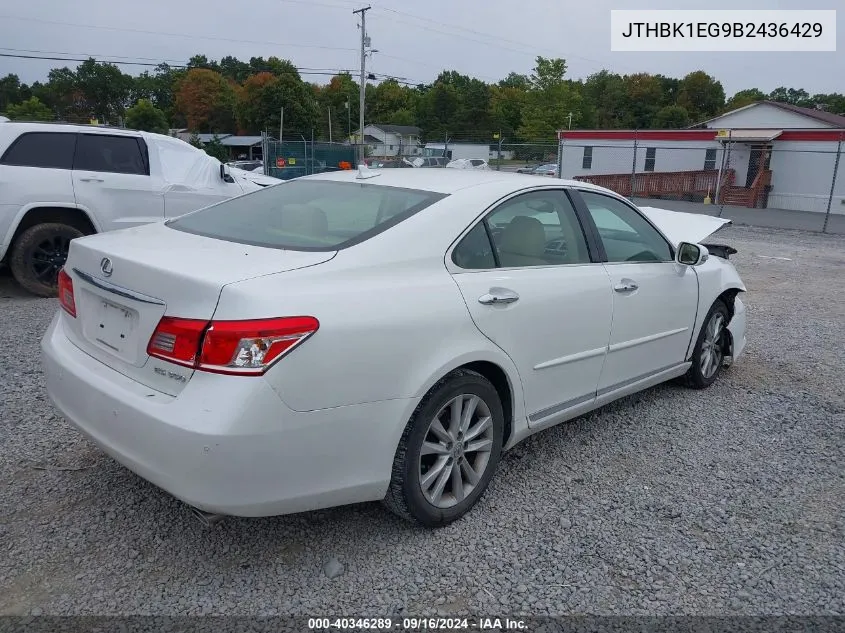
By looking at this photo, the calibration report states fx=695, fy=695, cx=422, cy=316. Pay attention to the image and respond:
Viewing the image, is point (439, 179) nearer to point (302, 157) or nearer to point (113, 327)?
point (113, 327)

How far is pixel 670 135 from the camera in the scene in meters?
31.0

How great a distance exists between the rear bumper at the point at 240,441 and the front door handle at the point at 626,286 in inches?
65.4

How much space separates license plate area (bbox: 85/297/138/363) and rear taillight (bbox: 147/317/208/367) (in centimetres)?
15

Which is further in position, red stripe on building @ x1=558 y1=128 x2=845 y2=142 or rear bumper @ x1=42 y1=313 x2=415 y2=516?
red stripe on building @ x1=558 y1=128 x2=845 y2=142

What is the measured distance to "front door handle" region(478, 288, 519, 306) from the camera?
3058 millimetres

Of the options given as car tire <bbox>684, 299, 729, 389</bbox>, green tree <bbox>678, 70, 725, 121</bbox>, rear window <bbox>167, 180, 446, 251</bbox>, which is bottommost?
car tire <bbox>684, 299, 729, 389</bbox>

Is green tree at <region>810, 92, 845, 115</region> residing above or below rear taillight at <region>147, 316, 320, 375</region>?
above

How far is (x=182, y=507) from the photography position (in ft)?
10.3

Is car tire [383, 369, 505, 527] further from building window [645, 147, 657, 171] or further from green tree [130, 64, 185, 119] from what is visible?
green tree [130, 64, 185, 119]

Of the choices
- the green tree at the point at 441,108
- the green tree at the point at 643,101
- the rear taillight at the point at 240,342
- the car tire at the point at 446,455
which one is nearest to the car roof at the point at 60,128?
the rear taillight at the point at 240,342

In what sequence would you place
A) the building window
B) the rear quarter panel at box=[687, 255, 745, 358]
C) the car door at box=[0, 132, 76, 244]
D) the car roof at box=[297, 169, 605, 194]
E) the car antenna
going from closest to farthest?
the car roof at box=[297, 169, 605, 194]
the car antenna
the rear quarter panel at box=[687, 255, 745, 358]
the car door at box=[0, 132, 76, 244]
the building window

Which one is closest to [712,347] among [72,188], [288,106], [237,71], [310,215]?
[310,215]

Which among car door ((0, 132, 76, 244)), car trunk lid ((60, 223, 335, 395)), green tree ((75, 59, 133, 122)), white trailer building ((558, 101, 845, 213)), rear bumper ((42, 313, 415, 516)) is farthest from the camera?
green tree ((75, 59, 133, 122))

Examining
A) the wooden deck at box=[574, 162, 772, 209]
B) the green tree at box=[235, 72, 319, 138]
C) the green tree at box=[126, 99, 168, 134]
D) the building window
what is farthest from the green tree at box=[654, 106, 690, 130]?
the green tree at box=[126, 99, 168, 134]
